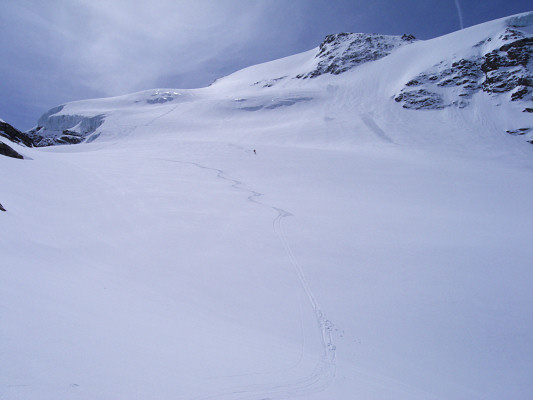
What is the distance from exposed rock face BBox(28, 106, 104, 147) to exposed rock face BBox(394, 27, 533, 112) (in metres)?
63.0

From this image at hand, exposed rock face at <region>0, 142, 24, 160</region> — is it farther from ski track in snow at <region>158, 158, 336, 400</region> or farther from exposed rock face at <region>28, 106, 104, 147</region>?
exposed rock face at <region>28, 106, 104, 147</region>

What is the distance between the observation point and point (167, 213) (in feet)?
30.8

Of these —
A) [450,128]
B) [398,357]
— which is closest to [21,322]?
[398,357]

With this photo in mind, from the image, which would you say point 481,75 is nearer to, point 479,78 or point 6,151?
point 479,78

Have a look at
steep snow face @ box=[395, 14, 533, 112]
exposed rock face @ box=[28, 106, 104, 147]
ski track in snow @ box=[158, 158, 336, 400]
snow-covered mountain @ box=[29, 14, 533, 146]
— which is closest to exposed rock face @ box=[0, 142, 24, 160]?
ski track in snow @ box=[158, 158, 336, 400]

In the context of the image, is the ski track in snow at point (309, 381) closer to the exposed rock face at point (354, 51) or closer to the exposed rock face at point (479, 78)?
the exposed rock face at point (479, 78)

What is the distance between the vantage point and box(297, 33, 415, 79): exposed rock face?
221ft

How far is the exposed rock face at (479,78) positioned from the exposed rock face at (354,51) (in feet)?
79.2

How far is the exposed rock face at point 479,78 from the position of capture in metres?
38.8

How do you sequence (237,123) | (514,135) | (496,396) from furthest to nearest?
(237,123) → (514,135) → (496,396)

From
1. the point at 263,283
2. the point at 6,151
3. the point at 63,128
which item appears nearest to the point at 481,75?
the point at 263,283

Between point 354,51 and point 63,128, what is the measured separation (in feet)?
262

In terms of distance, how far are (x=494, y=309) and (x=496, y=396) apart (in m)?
2.03

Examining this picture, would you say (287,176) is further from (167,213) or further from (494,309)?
(494,309)
